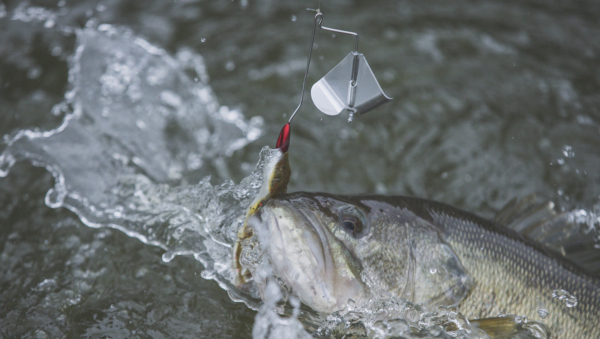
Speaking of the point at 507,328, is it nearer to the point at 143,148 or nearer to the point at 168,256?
the point at 168,256

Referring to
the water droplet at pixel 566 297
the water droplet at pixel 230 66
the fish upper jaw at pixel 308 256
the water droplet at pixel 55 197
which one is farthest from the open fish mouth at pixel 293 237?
the water droplet at pixel 230 66

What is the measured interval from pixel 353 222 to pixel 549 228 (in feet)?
4.74

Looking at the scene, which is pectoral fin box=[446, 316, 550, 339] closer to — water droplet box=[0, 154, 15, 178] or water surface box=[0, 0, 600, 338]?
water surface box=[0, 0, 600, 338]

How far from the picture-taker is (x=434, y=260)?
235cm

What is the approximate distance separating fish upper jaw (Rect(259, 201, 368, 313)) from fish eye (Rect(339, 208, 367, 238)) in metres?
0.09

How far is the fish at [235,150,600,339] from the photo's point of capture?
2.16 m

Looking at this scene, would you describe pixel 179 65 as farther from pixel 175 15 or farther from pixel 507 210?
pixel 507 210

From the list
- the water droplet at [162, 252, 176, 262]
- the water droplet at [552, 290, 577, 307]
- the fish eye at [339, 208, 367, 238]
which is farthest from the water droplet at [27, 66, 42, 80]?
the water droplet at [552, 290, 577, 307]

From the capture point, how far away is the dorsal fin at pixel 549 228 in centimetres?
293

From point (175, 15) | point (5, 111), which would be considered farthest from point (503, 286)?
point (175, 15)

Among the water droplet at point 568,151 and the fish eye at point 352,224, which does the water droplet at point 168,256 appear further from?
the water droplet at point 568,151

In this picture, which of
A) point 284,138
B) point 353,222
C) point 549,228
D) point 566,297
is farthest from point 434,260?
point 549,228

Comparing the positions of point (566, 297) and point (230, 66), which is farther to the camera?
point (230, 66)

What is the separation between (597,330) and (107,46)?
4.62 m
